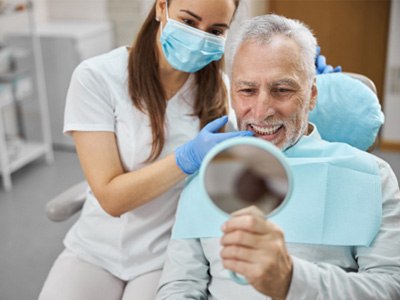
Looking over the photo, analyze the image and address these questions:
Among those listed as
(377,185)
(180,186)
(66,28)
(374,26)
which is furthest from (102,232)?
(374,26)

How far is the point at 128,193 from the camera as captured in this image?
54.6 inches

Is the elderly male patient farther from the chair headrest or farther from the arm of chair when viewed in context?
the arm of chair

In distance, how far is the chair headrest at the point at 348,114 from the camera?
57.1 inches

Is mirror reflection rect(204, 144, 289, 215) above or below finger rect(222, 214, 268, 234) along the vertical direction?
above

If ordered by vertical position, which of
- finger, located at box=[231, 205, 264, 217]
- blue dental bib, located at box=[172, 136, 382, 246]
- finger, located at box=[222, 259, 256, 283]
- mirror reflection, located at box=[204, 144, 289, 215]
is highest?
mirror reflection, located at box=[204, 144, 289, 215]

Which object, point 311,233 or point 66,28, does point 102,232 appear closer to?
point 311,233

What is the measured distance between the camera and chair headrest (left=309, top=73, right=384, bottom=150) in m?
1.45

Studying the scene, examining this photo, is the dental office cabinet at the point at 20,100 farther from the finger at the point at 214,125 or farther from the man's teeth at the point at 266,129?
the man's teeth at the point at 266,129

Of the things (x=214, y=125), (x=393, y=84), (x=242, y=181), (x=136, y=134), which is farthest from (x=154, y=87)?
(x=393, y=84)

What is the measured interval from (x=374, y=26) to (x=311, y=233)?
303cm

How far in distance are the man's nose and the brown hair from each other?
0.40 m

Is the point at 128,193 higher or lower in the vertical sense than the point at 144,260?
higher

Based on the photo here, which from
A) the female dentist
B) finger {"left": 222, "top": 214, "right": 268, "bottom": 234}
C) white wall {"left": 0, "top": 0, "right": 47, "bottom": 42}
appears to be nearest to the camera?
finger {"left": 222, "top": 214, "right": 268, "bottom": 234}

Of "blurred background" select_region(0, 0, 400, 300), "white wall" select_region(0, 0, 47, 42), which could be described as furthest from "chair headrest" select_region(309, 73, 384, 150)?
"white wall" select_region(0, 0, 47, 42)
